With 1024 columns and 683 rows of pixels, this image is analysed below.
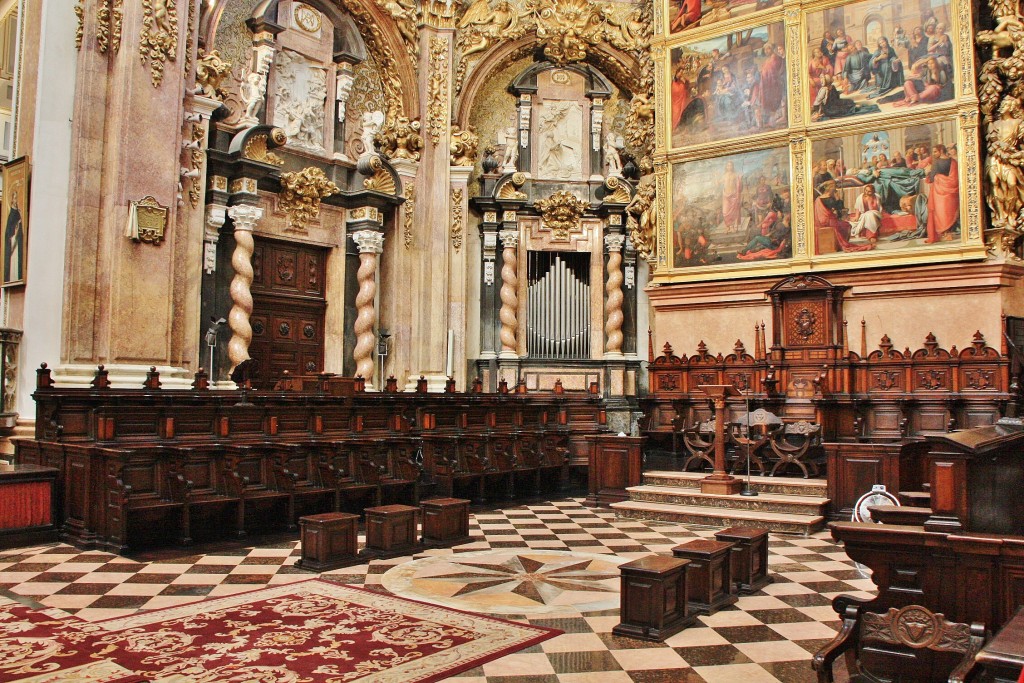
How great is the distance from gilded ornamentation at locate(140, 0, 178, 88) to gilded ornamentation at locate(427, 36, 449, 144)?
15.9 feet

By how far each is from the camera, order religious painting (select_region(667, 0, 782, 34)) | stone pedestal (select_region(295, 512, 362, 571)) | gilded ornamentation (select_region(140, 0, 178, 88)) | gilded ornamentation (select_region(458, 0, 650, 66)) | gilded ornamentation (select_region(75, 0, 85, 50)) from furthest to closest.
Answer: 1. gilded ornamentation (select_region(458, 0, 650, 66))
2. religious painting (select_region(667, 0, 782, 34))
3. gilded ornamentation (select_region(140, 0, 178, 88))
4. gilded ornamentation (select_region(75, 0, 85, 50))
5. stone pedestal (select_region(295, 512, 362, 571))

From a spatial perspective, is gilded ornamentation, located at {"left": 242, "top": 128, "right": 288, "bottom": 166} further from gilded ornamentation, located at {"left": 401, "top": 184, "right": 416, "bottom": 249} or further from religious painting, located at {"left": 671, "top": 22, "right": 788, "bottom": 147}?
religious painting, located at {"left": 671, "top": 22, "right": 788, "bottom": 147}

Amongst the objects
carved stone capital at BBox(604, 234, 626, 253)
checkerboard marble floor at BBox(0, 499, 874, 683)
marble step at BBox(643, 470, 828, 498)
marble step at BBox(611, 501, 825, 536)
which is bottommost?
checkerboard marble floor at BBox(0, 499, 874, 683)

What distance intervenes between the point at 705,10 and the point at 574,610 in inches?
468

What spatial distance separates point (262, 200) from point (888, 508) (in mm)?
10114

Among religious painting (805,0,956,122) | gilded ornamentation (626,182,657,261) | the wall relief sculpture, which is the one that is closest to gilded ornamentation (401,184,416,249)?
the wall relief sculpture

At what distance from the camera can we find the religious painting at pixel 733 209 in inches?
533

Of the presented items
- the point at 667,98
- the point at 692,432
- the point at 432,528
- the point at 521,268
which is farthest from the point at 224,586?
the point at 667,98

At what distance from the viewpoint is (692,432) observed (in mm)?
11930

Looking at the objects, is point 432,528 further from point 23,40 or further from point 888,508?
point 23,40

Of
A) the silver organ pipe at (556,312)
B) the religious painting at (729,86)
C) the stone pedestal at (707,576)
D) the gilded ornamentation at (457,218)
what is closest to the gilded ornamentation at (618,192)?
the religious painting at (729,86)

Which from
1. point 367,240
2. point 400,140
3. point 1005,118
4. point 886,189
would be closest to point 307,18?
point 400,140

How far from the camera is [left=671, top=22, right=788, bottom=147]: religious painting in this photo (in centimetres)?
1365

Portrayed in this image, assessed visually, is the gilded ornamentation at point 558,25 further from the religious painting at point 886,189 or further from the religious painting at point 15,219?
the religious painting at point 15,219
